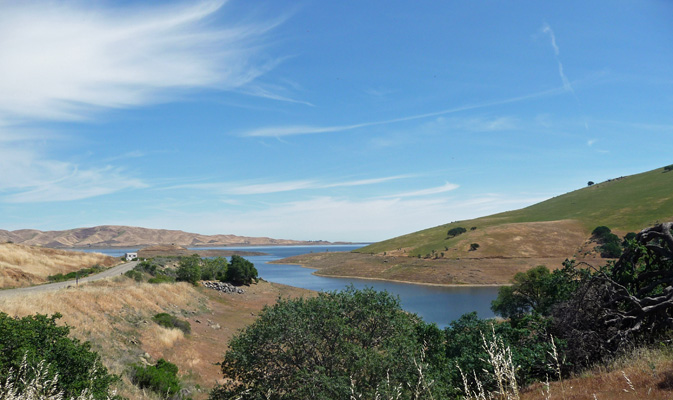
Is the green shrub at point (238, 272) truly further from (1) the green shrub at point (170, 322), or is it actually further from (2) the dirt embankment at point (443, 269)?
(2) the dirt embankment at point (443, 269)

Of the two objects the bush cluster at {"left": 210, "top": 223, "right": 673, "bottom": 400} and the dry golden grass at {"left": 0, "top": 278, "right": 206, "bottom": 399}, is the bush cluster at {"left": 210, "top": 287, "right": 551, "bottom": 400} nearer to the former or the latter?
the bush cluster at {"left": 210, "top": 223, "right": 673, "bottom": 400}

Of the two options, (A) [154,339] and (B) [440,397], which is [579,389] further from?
(A) [154,339]

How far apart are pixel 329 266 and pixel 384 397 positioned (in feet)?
487

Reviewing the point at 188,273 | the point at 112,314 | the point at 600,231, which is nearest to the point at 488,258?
the point at 600,231

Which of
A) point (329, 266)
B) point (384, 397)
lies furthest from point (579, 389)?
point (329, 266)

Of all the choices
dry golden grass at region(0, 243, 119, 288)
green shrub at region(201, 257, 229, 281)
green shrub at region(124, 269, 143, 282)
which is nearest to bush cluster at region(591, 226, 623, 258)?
green shrub at region(201, 257, 229, 281)

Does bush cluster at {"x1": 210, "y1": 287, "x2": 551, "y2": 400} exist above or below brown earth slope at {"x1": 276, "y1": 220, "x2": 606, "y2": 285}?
above

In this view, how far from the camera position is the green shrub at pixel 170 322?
41.0 metres

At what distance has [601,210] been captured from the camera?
144 m

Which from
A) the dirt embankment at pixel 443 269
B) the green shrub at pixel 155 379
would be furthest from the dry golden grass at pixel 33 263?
the dirt embankment at pixel 443 269

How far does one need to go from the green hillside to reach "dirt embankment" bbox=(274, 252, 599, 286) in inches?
633

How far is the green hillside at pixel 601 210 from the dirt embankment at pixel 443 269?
1607cm

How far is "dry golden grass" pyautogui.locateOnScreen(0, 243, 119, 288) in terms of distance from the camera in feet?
175

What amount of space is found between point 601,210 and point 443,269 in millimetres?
77770
